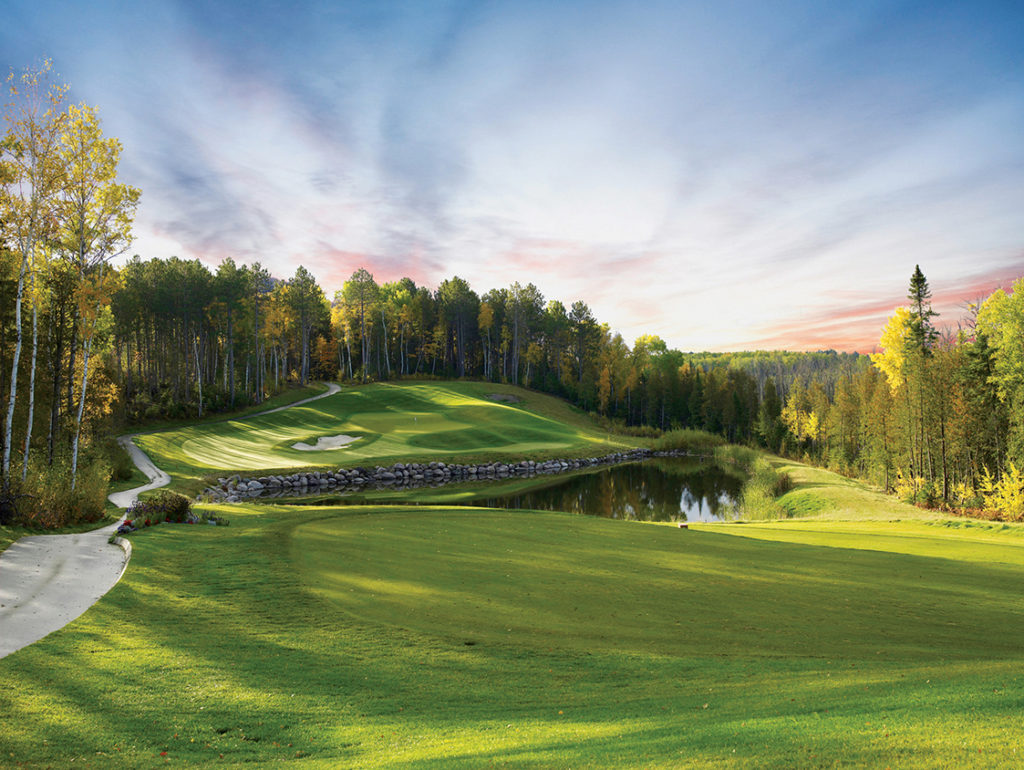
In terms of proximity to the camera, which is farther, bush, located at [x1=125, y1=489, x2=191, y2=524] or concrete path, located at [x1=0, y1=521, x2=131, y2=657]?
bush, located at [x1=125, y1=489, x2=191, y2=524]

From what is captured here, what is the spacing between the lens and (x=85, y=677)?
7.25 meters

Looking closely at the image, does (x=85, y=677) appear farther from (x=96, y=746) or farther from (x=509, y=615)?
(x=509, y=615)

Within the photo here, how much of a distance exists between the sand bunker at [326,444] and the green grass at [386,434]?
0.81 meters

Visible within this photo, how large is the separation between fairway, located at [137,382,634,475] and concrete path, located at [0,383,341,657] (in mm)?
23944

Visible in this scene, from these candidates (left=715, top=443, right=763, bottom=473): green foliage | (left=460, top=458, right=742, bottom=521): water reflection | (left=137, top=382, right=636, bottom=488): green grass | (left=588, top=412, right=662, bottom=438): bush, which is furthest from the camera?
(left=588, top=412, right=662, bottom=438): bush

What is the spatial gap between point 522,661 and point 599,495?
33098 millimetres

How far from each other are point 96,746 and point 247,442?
48340 millimetres

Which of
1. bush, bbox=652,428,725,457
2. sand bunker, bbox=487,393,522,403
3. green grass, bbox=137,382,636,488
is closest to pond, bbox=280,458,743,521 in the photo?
green grass, bbox=137,382,636,488

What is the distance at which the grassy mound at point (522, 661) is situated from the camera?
19.4ft

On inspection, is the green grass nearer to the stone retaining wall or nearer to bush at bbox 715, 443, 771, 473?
the stone retaining wall

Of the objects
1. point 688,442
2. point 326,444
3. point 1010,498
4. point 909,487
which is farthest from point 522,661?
point 688,442

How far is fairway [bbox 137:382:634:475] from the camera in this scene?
144ft

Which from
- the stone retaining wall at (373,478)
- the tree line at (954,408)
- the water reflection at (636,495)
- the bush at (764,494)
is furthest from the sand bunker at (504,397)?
the tree line at (954,408)

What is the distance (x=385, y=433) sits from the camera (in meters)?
57.3
